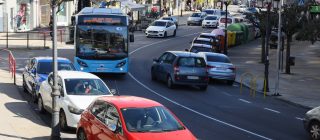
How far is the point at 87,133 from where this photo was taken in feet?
42.3

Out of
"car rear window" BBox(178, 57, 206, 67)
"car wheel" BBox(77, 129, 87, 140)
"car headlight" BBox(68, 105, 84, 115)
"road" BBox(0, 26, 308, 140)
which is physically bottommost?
"road" BBox(0, 26, 308, 140)

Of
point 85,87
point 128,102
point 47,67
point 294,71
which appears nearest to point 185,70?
point 47,67

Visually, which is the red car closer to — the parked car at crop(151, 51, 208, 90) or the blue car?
the blue car

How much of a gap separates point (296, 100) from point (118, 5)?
155 feet

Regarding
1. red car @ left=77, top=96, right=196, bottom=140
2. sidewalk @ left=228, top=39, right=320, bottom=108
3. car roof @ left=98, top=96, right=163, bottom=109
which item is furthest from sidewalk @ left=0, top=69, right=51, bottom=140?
sidewalk @ left=228, top=39, right=320, bottom=108

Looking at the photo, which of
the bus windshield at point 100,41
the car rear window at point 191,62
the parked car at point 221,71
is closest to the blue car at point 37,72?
the bus windshield at point 100,41

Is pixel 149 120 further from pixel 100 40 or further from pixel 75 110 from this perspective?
pixel 100 40

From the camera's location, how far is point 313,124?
54.2 feet

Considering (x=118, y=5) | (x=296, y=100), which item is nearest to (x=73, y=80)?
(x=296, y=100)

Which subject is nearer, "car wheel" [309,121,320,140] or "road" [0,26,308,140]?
"car wheel" [309,121,320,140]

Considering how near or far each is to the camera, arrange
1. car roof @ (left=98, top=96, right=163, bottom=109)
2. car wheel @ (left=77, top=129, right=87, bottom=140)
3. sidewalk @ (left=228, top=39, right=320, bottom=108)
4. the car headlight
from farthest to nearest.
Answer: sidewalk @ (left=228, top=39, right=320, bottom=108)
the car headlight
car wheel @ (left=77, top=129, right=87, bottom=140)
car roof @ (left=98, top=96, right=163, bottom=109)

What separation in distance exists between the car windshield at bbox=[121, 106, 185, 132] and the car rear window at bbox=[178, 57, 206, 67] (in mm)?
13922

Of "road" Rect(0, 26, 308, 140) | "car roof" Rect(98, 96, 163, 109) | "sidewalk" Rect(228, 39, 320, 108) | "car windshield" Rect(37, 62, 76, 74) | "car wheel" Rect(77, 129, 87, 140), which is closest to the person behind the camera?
"car roof" Rect(98, 96, 163, 109)

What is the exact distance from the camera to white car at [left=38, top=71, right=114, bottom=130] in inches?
611
